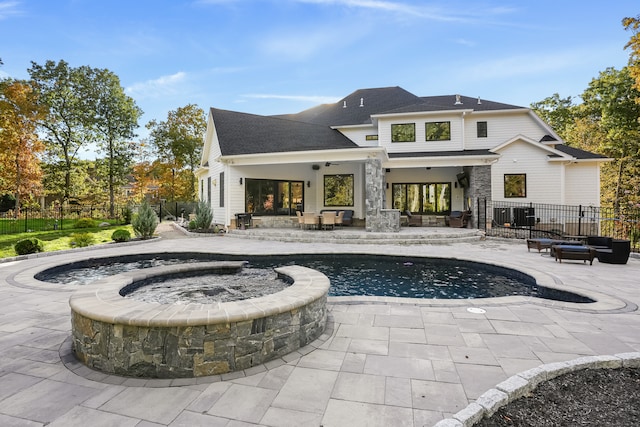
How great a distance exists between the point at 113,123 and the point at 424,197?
24.0 metres

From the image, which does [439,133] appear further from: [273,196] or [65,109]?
[65,109]

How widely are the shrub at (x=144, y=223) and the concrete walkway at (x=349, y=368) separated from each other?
24.8 feet

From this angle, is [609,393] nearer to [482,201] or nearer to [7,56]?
[482,201]

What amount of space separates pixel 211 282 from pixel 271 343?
327cm

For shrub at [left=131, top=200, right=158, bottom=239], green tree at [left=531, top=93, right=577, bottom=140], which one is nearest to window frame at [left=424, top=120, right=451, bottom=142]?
shrub at [left=131, top=200, right=158, bottom=239]

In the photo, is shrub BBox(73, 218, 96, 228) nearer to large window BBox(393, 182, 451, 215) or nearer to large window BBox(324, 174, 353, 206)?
large window BBox(324, 174, 353, 206)

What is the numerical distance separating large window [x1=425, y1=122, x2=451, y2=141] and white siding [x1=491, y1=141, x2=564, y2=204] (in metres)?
2.90

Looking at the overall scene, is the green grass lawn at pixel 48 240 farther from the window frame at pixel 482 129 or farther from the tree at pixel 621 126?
the tree at pixel 621 126

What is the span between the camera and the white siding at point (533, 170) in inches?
593

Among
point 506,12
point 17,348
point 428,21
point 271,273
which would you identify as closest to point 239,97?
point 428,21

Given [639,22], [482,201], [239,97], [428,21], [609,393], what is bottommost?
[609,393]

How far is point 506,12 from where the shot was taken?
1165 cm

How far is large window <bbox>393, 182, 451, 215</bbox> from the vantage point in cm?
1744

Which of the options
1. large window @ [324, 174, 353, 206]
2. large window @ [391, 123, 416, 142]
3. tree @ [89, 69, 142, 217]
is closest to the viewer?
large window @ [391, 123, 416, 142]
